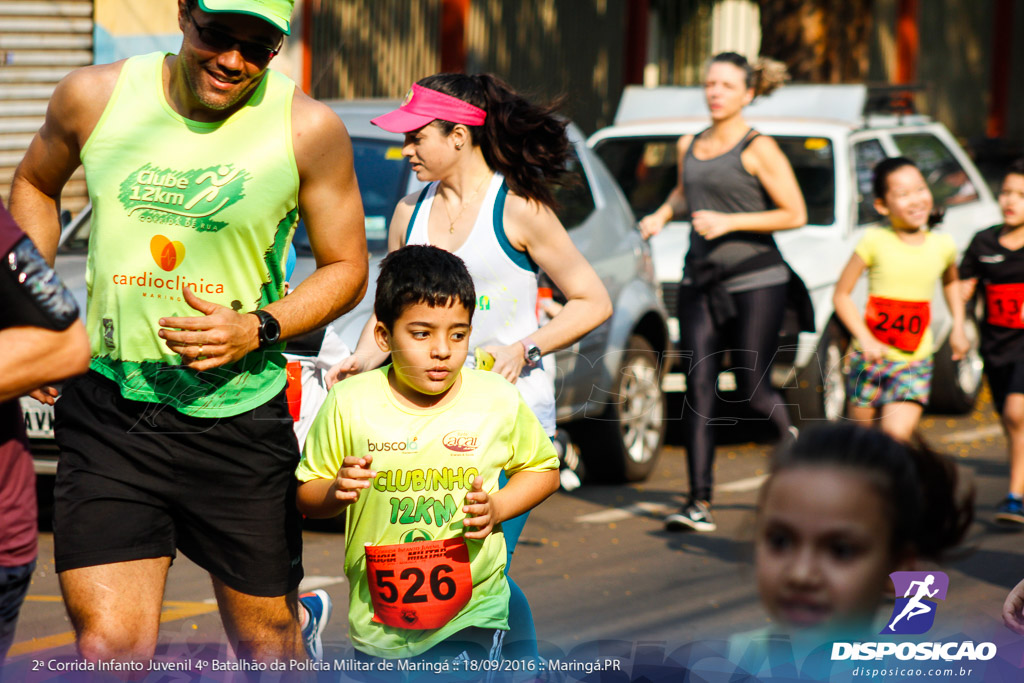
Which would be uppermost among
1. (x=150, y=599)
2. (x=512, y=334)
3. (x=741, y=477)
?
(x=512, y=334)

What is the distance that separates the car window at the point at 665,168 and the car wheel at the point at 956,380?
5.38 ft

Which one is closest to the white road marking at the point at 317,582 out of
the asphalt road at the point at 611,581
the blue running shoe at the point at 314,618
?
the asphalt road at the point at 611,581

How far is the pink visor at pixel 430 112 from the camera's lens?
434cm

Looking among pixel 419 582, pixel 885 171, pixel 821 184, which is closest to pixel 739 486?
pixel 885 171

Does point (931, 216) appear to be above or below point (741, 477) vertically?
above

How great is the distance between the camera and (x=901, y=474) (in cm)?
204

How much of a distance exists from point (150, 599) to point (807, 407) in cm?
615

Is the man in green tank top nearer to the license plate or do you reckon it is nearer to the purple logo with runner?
the purple logo with runner

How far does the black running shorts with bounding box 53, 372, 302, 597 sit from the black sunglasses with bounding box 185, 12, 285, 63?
32.9 inches

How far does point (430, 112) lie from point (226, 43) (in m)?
1.09

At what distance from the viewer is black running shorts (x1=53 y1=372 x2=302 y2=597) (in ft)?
11.2

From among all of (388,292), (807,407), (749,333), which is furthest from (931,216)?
(388,292)

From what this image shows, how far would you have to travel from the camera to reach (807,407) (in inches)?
352

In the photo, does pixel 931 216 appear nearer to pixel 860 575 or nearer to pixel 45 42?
pixel 860 575
